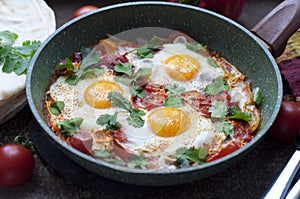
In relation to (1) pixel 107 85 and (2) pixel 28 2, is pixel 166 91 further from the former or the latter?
(2) pixel 28 2

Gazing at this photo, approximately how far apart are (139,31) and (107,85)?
1.58ft

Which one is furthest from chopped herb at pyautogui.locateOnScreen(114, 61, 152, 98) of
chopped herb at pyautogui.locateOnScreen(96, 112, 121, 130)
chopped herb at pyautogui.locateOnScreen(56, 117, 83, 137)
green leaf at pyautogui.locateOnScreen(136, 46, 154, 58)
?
chopped herb at pyautogui.locateOnScreen(56, 117, 83, 137)

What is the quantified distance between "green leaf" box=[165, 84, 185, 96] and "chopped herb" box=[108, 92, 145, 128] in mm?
196

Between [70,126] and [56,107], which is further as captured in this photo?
[56,107]

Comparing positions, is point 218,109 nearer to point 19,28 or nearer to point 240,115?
point 240,115

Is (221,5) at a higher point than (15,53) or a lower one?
higher

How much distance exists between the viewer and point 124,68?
258 centimetres

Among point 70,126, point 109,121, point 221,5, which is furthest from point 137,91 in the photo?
point 221,5

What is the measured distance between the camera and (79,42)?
273cm

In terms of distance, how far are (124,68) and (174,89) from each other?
11.1 inches

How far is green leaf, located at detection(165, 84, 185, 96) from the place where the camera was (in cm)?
249

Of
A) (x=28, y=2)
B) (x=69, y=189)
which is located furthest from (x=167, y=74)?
(x=28, y=2)

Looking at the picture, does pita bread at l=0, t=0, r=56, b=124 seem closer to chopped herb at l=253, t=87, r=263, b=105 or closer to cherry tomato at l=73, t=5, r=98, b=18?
cherry tomato at l=73, t=5, r=98, b=18

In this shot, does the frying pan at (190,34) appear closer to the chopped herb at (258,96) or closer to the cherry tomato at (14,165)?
the chopped herb at (258,96)
